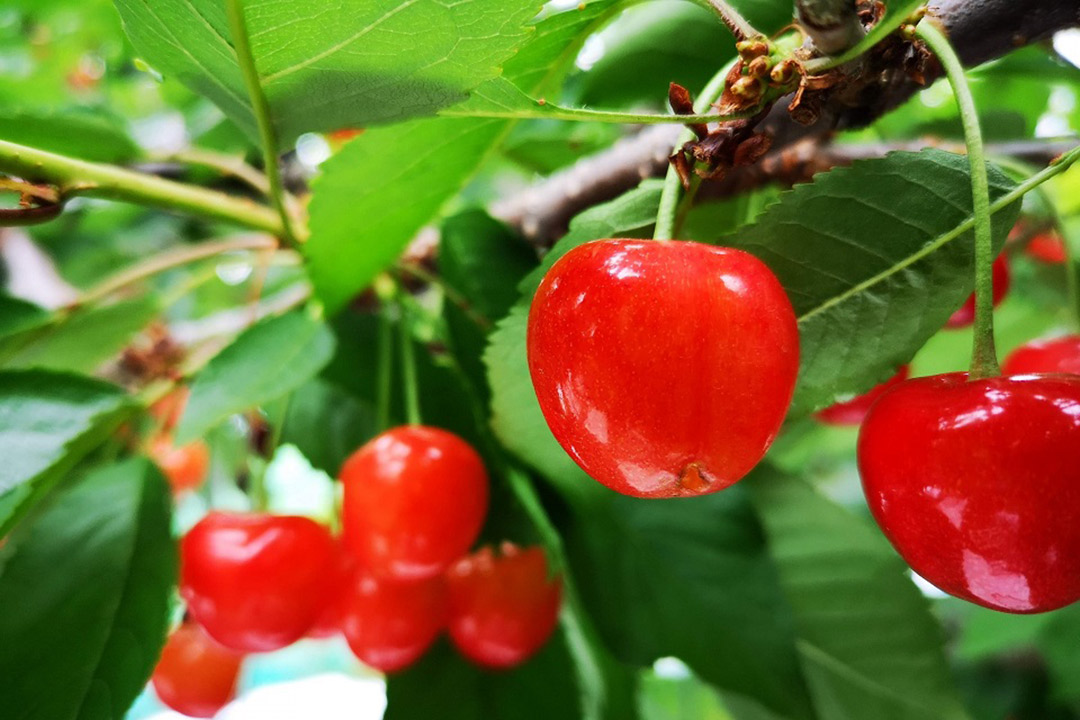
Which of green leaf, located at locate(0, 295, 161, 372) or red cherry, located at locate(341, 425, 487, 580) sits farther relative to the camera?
green leaf, located at locate(0, 295, 161, 372)

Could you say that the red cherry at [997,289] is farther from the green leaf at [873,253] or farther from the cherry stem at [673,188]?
the cherry stem at [673,188]

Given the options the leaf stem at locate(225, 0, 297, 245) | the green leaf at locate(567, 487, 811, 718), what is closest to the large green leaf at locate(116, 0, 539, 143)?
the leaf stem at locate(225, 0, 297, 245)

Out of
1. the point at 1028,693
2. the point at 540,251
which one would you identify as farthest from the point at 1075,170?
the point at 540,251

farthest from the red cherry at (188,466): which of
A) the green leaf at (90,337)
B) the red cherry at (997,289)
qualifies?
the red cherry at (997,289)

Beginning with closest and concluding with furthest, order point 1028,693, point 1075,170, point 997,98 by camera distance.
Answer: point 997,98
point 1075,170
point 1028,693

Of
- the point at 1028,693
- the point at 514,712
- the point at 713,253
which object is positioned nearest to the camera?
the point at 713,253

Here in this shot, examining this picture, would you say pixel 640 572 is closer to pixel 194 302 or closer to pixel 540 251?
pixel 540 251

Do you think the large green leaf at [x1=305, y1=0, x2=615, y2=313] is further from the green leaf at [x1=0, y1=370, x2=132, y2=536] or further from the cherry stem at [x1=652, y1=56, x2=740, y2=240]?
the green leaf at [x1=0, y1=370, x2=132, y2=536]
